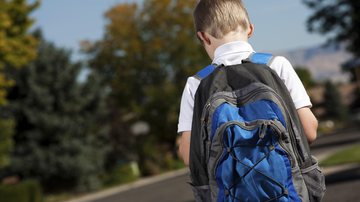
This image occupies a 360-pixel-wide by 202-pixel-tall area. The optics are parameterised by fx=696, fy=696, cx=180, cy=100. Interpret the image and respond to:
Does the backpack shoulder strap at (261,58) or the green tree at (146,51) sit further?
the green tree at (146,51)

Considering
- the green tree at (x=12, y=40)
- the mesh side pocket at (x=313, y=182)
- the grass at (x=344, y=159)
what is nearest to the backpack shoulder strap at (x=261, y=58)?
the mesh side pocket at (x=313, y=182)

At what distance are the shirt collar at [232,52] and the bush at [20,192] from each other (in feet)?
68.0

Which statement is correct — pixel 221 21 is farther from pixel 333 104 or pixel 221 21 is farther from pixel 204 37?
pixel 333 104

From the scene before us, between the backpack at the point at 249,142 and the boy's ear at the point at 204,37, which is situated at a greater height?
Result: the boy's ear at the point at 204,37

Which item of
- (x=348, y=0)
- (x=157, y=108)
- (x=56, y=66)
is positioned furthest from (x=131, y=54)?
(x=348, y=0)

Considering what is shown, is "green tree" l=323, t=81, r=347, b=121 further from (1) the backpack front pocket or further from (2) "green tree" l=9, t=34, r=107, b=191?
(1) the backpack front pocket

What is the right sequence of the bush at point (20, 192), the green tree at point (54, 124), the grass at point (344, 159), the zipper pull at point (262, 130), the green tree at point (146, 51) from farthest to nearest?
the green tree at point (146, 51) → the green tree at point (54, 124) → the bush at point (20, 192) → the grass at point (344, 159) → the zipper pull at point (262, 130)

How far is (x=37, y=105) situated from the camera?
31359mm

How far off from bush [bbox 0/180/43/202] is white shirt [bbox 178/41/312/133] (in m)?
20.7

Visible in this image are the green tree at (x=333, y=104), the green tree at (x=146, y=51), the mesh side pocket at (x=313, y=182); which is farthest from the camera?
the green tree at (x=333, y=104)

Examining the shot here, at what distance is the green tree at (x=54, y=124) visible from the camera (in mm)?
31047

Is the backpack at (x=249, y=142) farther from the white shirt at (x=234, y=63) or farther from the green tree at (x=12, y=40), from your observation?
the green tree at (x=12, y=40)

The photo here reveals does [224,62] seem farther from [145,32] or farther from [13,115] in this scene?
[145,32]

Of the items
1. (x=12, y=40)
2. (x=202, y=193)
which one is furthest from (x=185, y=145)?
(x=12, y=40)
